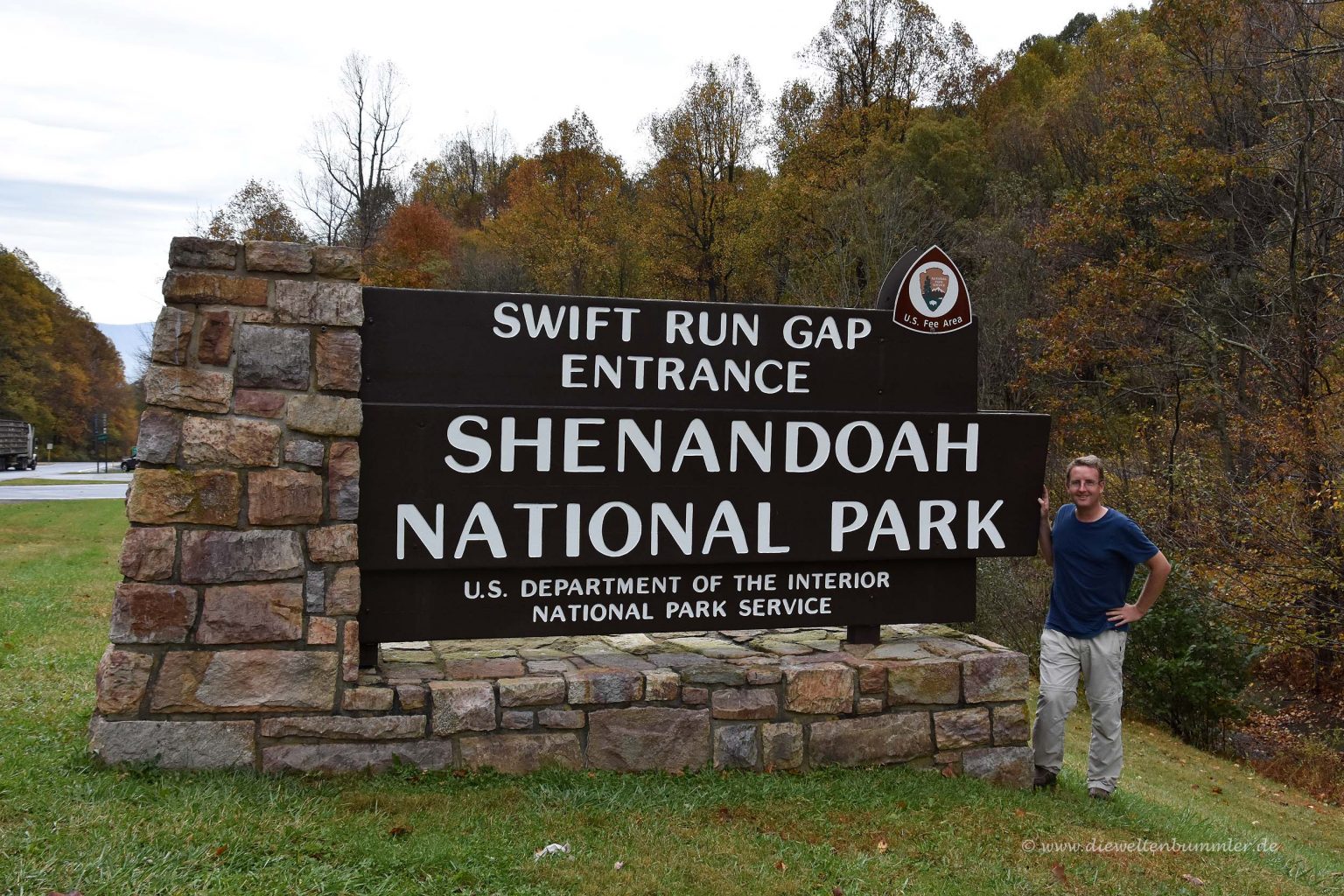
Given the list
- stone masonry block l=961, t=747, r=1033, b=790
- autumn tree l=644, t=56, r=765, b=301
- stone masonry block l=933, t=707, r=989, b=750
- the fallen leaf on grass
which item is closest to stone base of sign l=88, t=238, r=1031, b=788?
the fallen leaf on grass

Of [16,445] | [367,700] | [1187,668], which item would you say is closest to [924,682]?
[367,700]

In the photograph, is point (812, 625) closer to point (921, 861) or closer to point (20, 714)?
point (921, 861)

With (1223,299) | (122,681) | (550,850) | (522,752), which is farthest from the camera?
(1223,299)

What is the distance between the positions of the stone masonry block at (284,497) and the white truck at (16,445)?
4393 cm

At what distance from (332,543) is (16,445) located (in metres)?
46.1

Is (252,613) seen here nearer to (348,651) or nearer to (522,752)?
(348,651)

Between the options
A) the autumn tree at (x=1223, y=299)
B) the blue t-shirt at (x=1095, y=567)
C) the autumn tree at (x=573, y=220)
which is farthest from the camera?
the autumn tree at (x=573, y=220)

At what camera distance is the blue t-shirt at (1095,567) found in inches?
193

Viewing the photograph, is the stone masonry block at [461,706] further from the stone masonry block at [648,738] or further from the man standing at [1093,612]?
the man standing at [1093,612]

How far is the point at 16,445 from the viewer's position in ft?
140

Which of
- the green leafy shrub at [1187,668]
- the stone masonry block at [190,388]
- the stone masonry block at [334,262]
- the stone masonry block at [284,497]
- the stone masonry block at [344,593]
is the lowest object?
the green leafy shrub at [1187,668]

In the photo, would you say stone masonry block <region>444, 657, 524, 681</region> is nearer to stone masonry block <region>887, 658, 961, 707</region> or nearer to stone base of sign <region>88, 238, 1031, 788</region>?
stone base of sign <region>88, 238, 1031, 788</region>

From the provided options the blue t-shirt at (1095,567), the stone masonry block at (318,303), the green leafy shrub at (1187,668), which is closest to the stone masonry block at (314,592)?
the stone masonry block at (318,303)

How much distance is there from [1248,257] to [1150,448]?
373 centimetres
